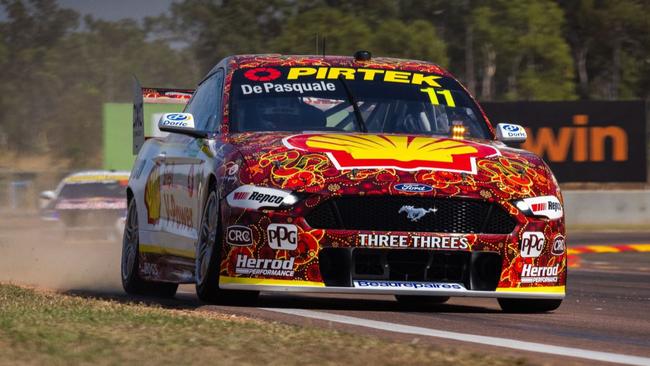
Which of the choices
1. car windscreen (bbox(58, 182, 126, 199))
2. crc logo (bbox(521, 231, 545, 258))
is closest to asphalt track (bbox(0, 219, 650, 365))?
crc logo (bbox(521, 231, 545, 258))

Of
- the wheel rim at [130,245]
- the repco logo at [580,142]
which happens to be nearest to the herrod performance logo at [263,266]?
the wheel rim at [130,245]

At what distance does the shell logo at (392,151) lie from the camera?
7.60 metres

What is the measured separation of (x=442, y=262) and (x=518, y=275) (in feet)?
1.42

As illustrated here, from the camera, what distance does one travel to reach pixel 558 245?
796 centimetres

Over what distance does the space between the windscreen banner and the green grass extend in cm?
2451

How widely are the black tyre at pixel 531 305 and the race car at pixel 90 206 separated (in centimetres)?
1541

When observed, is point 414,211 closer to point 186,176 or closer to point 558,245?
point 558,245

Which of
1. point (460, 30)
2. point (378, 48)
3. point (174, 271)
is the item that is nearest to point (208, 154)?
point (174, 271)

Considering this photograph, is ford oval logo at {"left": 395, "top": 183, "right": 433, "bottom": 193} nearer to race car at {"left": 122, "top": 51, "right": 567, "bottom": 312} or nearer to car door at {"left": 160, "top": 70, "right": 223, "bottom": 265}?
race car at {"left": 122, "top": 51, "right": 567, "bottom": 312}

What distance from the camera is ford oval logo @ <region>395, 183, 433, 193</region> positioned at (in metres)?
7.47

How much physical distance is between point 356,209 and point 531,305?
1.45 meters

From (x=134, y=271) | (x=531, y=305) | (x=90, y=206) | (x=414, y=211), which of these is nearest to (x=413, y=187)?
(x=414, y=211)

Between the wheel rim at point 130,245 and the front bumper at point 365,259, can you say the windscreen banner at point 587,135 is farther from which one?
the front bumper at point 365,259

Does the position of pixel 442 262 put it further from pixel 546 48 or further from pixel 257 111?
pixel 546 48
